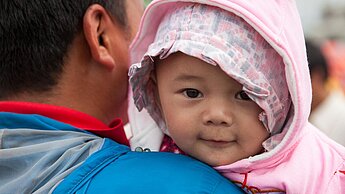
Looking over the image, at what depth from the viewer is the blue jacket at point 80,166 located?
131 centimetres

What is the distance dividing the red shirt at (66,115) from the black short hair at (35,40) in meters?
0.09

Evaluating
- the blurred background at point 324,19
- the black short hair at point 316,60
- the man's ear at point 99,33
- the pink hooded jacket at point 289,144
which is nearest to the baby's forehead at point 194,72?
the pink hooded jacket at point 289,144

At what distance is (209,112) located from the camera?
1.42 meters

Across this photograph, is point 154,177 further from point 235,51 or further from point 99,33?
point 99,33

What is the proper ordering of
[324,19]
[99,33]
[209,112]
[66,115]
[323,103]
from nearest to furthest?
[209,112] < [66,115] < [99,33] < [323,103] < [324,19]

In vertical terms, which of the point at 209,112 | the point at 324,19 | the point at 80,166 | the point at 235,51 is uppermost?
the point at 235,51

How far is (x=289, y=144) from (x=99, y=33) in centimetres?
57

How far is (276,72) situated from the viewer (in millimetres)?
1427

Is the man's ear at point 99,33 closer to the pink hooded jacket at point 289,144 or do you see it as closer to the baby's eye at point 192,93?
the pink hooded jacket at point 289,144

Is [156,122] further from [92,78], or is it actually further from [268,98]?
[268,98]

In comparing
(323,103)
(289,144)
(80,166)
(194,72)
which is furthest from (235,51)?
(323,103)

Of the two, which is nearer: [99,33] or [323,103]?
[99,33]

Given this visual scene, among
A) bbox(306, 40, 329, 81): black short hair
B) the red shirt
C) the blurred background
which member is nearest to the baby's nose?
the red shirt

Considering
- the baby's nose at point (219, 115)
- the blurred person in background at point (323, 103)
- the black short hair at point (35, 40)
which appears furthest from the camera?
the blurred person in background at point (323, 103)
